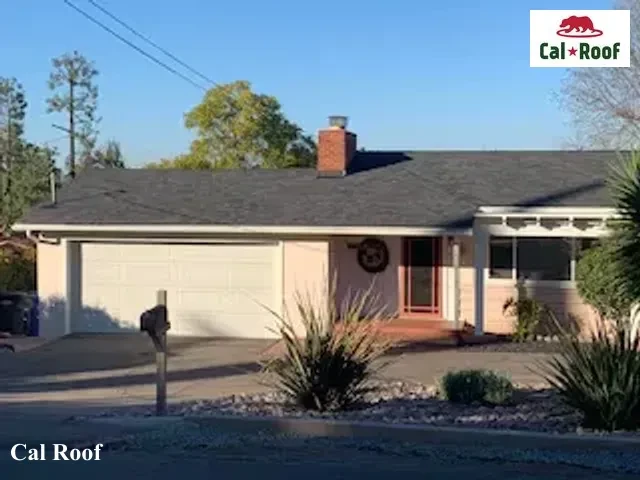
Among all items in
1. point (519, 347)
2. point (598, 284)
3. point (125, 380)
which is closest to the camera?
point (125, 380)

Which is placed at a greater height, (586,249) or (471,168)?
(471,168)

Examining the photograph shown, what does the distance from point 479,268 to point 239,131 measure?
2912 cm

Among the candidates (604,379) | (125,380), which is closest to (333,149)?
(125,380)

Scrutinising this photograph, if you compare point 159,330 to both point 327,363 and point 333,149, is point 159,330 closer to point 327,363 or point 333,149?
point 327,363

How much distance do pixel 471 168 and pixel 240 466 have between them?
16.6 m

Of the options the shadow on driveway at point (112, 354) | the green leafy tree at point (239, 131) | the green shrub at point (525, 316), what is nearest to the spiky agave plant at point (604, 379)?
the shadow on driveway at point (112, 354)

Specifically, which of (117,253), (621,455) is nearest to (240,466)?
(621,455)

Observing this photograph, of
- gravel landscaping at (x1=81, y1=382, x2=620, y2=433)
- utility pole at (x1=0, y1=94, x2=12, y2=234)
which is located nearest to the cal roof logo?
gravel landscaping at (x1=81, y1=382, x2=620, y2=433)

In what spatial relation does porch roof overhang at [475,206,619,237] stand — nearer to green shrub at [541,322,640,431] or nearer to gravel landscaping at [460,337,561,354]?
gravel landscaping at [460,337,561,354]

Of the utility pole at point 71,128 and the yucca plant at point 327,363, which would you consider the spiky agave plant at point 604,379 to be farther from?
the utility pole at point 71,128

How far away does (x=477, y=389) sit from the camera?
12102mm

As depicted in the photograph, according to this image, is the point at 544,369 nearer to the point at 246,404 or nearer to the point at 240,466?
the point at 246,404

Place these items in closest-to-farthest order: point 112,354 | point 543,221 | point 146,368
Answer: point 146,368
point 112,354
point 543,221

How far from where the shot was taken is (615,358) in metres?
10.4
